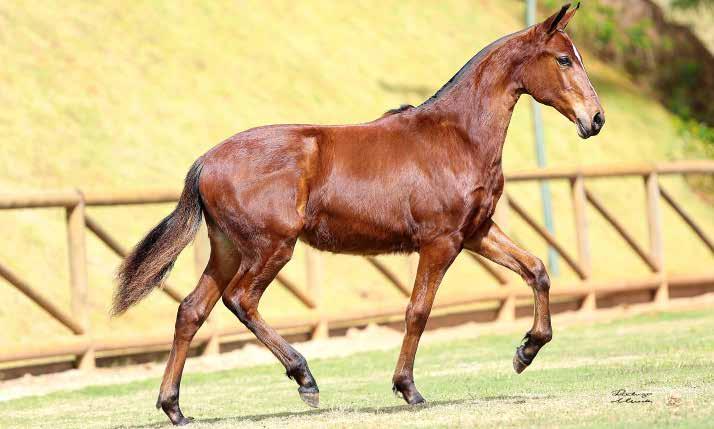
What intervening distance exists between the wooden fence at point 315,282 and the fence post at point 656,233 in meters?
0.01

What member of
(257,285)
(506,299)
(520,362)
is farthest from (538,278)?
(506,299)

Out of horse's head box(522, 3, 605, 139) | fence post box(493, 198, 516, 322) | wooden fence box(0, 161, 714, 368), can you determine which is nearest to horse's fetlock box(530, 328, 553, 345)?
horse's head box(522, 3, 605, 139)

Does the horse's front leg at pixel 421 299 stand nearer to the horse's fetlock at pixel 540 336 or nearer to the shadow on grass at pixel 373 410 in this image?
the shadow on grass at pixel 373 410

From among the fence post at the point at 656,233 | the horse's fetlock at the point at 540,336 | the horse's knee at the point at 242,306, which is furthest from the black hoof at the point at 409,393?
the fence post at the point at 656,233

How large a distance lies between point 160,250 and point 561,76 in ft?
8.06

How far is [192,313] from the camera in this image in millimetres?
7742

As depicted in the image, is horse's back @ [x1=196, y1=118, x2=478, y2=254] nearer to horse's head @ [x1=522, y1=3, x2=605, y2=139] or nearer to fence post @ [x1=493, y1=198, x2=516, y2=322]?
horse's head @ [x1=522, y1=3, x2=605, y2=139]

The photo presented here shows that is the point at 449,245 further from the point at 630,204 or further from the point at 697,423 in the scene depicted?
the point at 630,204

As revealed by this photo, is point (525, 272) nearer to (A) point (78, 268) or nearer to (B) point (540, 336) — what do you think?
(B) point (540, 336)

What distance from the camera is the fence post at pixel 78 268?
11492 millimetres

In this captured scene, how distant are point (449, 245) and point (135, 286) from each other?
5.89 ft

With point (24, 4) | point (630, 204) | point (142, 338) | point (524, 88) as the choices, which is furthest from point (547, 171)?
point (630, 204)
